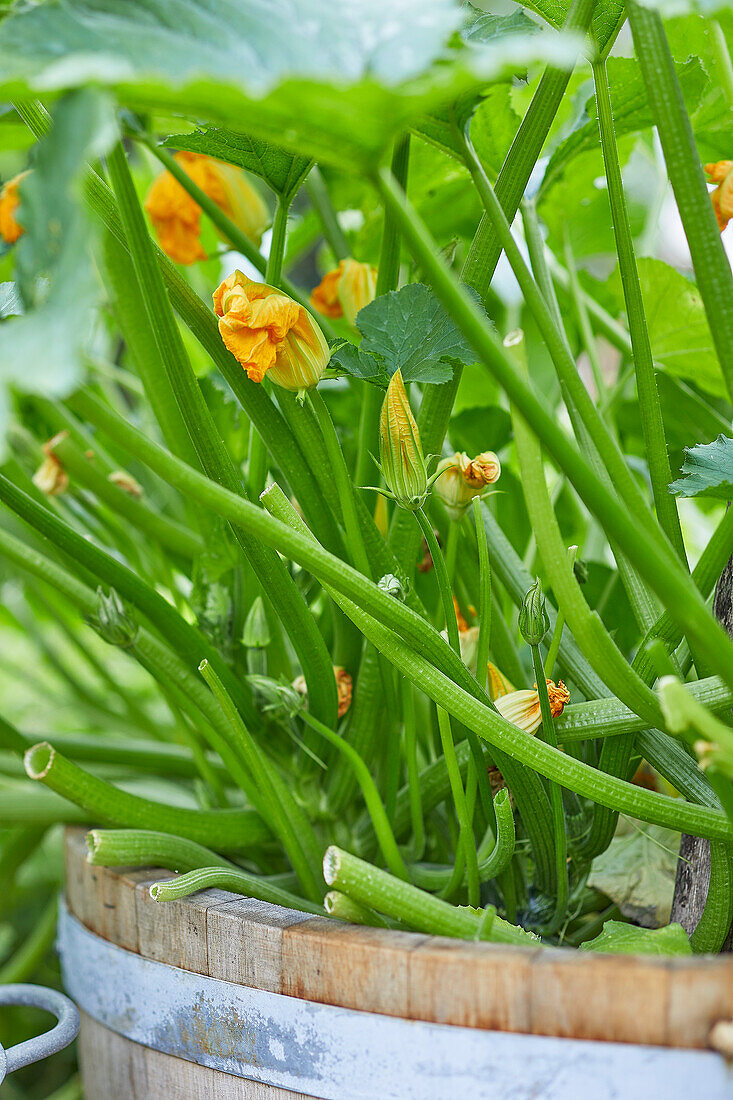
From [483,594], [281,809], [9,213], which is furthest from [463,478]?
[9,213]

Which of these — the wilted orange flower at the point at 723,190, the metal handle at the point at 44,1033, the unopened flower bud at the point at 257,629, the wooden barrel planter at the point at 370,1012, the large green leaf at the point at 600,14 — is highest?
the large green leaf at the point at 600,14

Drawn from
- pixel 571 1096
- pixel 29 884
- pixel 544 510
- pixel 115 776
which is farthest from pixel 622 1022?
pixel 29 884

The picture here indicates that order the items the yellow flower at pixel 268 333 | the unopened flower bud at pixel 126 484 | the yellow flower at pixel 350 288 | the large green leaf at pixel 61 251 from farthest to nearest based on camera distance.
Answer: the unopened flower bud at pixel 126 484 → the yellow flower at pixel 350 288 → the yellow flower at pixel 268 333 → the large green leaf at pixel 61 251

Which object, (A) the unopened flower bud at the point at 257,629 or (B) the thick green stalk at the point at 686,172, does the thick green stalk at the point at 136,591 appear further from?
(B) the thick green stalk at the point at 686,172

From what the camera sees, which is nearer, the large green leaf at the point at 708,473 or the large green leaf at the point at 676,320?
the large green leaf at the point at 708,473

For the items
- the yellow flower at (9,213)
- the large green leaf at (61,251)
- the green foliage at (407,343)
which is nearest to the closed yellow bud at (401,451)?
the green foliage at (407,343)

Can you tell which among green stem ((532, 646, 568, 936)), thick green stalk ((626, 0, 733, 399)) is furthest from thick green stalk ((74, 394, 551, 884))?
thick green stalk ((626, 0, 733, 399))

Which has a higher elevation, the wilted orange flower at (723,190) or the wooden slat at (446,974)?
the wilted orange flower at (723,190)

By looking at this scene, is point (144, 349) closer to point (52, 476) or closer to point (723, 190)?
point (52, 476)

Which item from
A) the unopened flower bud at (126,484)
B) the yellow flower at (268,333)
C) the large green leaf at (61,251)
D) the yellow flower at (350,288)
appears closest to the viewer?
the large green leaf at (61,251)
